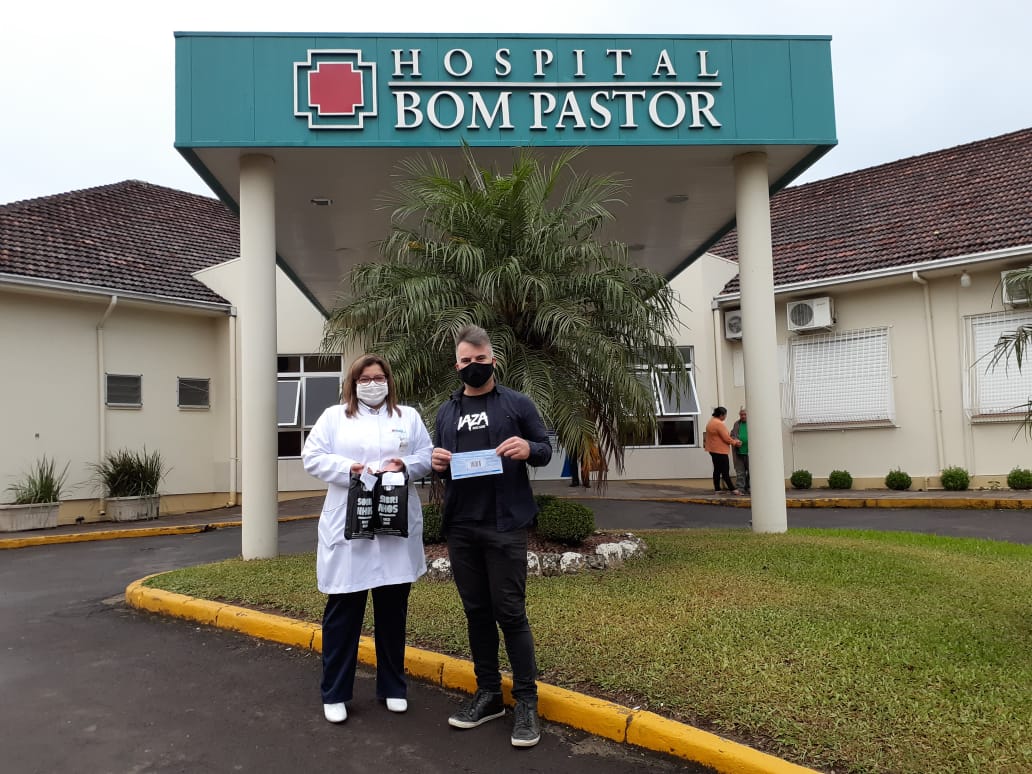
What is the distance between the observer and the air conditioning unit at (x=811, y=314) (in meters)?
15.5

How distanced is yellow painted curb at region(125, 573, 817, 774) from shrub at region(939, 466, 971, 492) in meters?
11.9

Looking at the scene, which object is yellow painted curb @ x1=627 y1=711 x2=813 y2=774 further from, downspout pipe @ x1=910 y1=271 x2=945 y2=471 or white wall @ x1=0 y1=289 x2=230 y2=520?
white wall @ x1=0 y1=289 x2=230 y2=520

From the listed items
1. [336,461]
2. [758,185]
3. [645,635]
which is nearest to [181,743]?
[336,461]

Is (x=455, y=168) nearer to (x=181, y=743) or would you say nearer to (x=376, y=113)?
(x=376, y=113)

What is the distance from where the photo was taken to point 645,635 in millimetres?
4926

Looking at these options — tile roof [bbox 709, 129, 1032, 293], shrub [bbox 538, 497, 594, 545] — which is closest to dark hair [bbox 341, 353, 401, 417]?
shrub [bbox 538, 497, 594, 545]

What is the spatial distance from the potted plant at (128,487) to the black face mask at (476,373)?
39.6 ft

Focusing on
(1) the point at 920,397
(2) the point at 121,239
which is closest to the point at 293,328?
(2) the point at 121,239

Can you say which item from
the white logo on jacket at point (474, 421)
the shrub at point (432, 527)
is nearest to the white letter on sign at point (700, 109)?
the shrub at point (432, 527)

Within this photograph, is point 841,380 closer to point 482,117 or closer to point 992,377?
point 992,377

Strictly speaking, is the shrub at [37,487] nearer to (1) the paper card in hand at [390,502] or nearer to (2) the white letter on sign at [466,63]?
(2) the white letter on sign at [466,63]

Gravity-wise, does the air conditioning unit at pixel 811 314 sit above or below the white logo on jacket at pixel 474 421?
above

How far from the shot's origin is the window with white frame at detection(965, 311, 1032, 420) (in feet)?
44.5

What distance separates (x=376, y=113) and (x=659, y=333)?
153 inches
